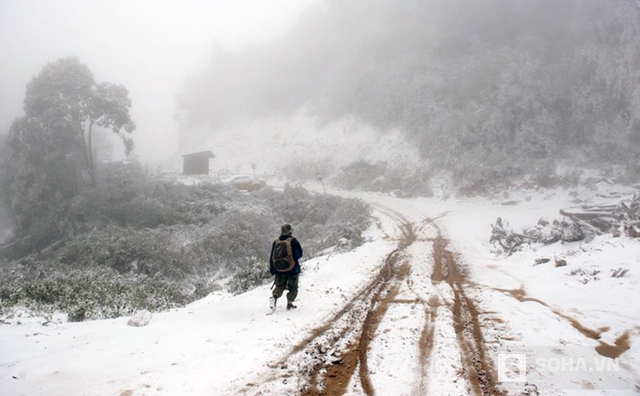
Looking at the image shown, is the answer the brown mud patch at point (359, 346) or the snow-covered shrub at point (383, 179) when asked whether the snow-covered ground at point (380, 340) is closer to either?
the brown mud patch at point (359, 346)

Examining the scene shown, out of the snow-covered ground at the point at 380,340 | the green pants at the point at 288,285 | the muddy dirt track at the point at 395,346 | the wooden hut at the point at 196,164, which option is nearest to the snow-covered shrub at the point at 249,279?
the snow-covered ground at the point at 380,340

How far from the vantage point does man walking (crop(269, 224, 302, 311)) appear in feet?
23.7

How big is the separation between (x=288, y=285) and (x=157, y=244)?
34.8 ft

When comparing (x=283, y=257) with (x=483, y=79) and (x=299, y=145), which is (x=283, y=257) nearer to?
(x=483, y=79)

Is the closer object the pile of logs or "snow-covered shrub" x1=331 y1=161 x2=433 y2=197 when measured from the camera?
the pile of logs

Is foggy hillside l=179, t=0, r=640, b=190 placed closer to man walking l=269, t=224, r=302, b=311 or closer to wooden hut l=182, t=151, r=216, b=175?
wooden hut l=182, t=151, r=216, b=175

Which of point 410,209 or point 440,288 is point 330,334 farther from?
point 410,209

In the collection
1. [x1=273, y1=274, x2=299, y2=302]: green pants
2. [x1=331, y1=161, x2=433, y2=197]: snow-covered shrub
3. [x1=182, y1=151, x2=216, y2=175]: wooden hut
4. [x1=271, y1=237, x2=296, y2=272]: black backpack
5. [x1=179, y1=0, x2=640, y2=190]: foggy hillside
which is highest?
[x1=179, y1=0, x2=640, y2=190]: foggy hillside

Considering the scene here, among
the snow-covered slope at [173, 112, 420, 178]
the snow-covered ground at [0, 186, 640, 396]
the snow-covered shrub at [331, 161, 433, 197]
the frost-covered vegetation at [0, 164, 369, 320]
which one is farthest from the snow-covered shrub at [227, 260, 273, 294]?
the snow-covered slope at [173, 112, 420, 178]

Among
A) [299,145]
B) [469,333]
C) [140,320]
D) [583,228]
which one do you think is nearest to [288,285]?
[140,320]

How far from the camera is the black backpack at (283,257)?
7219 millimetres

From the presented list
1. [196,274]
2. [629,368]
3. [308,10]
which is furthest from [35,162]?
[308,10]

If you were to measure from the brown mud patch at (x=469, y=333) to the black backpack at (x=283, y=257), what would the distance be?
3.55 meters

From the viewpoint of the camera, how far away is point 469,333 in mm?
5918
